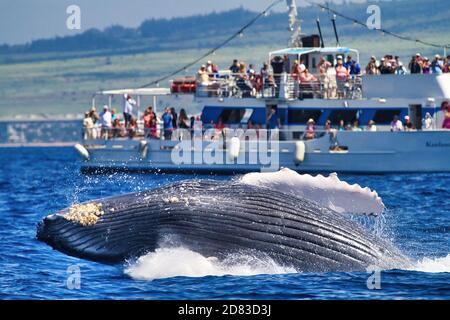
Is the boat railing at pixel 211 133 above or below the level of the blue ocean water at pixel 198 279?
below

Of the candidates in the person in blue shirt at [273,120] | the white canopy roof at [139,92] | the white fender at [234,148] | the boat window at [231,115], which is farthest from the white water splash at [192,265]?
the white canopy roof at [139,92]

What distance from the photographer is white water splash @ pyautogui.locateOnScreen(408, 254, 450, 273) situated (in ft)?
53.9

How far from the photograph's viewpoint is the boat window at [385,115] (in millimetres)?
44281

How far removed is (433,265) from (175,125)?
30.0 metres

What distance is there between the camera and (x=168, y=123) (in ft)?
149

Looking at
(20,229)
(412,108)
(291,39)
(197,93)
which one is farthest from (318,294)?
(291,39)

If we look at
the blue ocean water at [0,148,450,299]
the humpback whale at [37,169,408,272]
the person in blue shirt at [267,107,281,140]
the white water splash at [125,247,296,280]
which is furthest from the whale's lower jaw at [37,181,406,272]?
the person in blue shirt at [267,107,281,140]

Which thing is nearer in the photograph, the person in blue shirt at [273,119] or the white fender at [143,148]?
the white fender at [143,148]

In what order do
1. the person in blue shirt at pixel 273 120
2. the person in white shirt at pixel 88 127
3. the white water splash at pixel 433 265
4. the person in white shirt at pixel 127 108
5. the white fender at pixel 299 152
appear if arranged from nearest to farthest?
the white water splash at pixel 433 265
the white fender at pixel 299 152
the person in blue shirt at pixel 273 120
the person in white shirt at pixel 88 127
the person in white shirt at pixel 127 108

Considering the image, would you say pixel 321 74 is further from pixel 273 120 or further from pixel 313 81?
pixel 273 120

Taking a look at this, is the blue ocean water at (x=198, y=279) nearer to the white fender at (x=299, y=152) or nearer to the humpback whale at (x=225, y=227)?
the humpback whale at (x=225, y=227)

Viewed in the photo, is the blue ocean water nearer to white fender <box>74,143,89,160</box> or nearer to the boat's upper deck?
the boat's upper deck

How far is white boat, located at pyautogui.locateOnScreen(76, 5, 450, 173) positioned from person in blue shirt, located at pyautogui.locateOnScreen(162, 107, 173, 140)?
27cm
